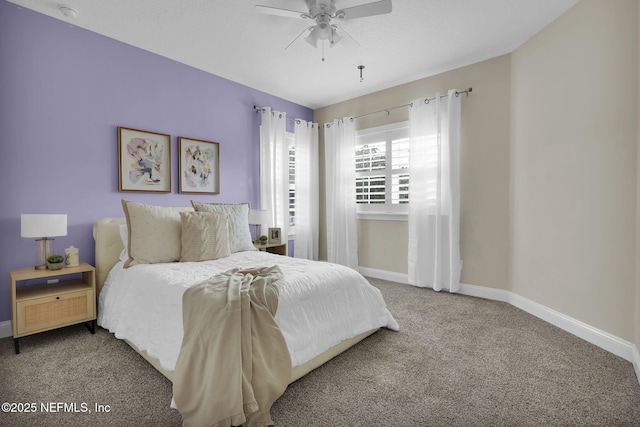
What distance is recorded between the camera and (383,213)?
→ 4457 mm

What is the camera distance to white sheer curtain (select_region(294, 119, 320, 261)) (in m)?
4.86

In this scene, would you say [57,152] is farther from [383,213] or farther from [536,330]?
[536,330]

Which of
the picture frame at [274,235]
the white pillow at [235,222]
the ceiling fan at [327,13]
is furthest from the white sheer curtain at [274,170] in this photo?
the ceiling fan at [327,13]

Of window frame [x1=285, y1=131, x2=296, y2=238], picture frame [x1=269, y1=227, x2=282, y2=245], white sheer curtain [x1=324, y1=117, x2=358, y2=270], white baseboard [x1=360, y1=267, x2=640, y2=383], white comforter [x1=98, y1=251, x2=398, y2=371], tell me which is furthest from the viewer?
window frame [x1=285, y1=131, x2=296, y2=238]

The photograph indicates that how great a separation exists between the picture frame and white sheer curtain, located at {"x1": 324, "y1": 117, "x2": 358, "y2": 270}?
103cm

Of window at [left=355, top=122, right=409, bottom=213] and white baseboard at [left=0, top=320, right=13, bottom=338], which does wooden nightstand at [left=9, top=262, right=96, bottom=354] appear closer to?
white baseboard at [left=0, top=320, right=13, bottom=338]

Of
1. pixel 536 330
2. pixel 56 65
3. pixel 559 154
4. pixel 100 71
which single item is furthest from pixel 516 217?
pixel 56 65

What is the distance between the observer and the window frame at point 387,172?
427 cm

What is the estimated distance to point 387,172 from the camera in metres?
4.42

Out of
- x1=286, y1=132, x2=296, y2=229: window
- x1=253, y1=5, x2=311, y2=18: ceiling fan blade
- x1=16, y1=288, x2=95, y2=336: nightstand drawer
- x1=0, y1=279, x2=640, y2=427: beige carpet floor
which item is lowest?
x1=0, y1=279, x2=640, y2=427: beige carpet floor

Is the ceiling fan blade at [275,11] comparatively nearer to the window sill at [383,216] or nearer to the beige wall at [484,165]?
the beige wall at [484,165]

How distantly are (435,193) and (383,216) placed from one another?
878 millimetres

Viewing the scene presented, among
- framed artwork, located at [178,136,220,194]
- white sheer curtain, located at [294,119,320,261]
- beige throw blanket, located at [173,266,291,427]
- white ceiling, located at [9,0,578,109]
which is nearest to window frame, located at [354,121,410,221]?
white ceiling, located at [9,0,578,109]

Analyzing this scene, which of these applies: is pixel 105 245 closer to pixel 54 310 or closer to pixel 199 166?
pixel 54 310
